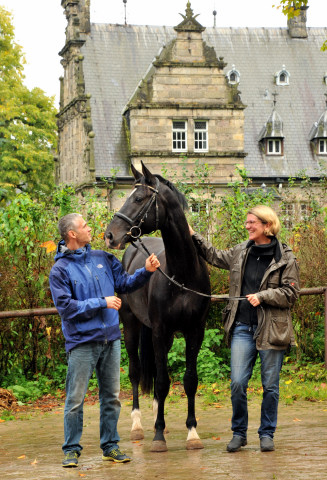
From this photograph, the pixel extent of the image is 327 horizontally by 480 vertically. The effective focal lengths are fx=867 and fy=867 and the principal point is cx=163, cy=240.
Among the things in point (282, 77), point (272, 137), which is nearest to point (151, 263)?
point (272, 137)

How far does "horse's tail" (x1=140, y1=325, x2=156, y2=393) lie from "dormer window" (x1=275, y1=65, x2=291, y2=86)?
34.0 metres

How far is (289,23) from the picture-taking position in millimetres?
43062

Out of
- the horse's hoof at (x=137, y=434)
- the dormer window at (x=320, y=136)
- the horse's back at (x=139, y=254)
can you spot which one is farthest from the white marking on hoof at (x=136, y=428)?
the dormer window at (x=320, y=136)

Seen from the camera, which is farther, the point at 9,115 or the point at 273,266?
the point at 9,115

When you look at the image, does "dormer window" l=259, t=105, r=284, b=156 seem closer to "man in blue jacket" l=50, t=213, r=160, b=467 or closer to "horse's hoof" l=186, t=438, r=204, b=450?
"horse's hoof" l=186, t=438, r=204, b=450

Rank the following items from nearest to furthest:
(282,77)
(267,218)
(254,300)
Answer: (254,300), (267,218), (282,77)

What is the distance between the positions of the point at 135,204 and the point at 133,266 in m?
1.87

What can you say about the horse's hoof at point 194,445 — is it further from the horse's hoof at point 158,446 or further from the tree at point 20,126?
the tree at point 20,126

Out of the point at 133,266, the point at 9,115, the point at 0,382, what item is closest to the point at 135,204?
the point at 133,266

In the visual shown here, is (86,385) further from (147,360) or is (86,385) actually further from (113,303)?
(147,360)

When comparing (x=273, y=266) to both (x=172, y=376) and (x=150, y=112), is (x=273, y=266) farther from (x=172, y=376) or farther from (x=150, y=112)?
(x=150, y=112)

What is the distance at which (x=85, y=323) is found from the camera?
22.0 feet

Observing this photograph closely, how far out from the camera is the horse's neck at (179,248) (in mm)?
7586

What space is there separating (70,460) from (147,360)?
2471 mm
